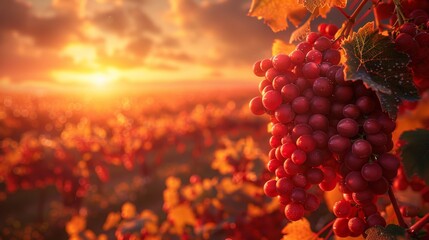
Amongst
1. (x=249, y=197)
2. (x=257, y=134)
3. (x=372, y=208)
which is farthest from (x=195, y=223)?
(x=257, y=134)

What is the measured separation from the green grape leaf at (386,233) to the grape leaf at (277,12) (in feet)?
2.71

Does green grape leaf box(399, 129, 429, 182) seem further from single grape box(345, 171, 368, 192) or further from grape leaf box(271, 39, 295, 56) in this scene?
grape leaf box(271, 39, 295, 56)

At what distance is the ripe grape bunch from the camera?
108 cm

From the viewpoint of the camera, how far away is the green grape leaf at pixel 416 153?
116cm

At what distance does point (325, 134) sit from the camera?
1.14 m

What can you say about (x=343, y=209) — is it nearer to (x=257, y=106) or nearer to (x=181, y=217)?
(x=257, y=106)

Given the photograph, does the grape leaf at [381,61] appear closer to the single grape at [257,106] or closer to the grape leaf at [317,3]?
the grape leaf at [317,3]

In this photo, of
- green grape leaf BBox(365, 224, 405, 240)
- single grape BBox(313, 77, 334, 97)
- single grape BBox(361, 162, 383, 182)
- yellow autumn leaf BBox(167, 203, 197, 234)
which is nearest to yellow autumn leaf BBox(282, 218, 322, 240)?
green grape leaf BBox(365, 224, 405, 240)

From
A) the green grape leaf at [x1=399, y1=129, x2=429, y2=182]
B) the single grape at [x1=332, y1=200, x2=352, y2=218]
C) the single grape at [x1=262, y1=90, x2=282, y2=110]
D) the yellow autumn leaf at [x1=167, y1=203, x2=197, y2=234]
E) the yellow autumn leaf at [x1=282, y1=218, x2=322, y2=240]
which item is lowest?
the yellow autumn leaf at [x1=167, y1=203, x2=197, y2=234]

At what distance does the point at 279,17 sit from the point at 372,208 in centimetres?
78

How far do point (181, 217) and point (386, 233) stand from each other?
11.1 ft

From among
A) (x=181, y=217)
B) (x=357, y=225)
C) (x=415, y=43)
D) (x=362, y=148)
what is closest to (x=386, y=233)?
(x=357, y=225)

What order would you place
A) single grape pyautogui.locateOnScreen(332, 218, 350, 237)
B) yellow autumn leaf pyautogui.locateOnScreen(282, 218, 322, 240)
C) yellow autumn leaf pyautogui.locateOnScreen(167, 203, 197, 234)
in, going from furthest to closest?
1. yellow autumn leaf pyautogui.locateOnScreen(167, 203, 197, 234)
2. yellow autumn leaf pyautogui.locateOnScreen(282, 218, 322, 240)
3. single grape pyautogui.locateOnScreen(332, 218, 350, 237)

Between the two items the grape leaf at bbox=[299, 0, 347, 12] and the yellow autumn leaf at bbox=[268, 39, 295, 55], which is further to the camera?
the yellow autumn leaf at bbox=[268, 39, 295, 55]
